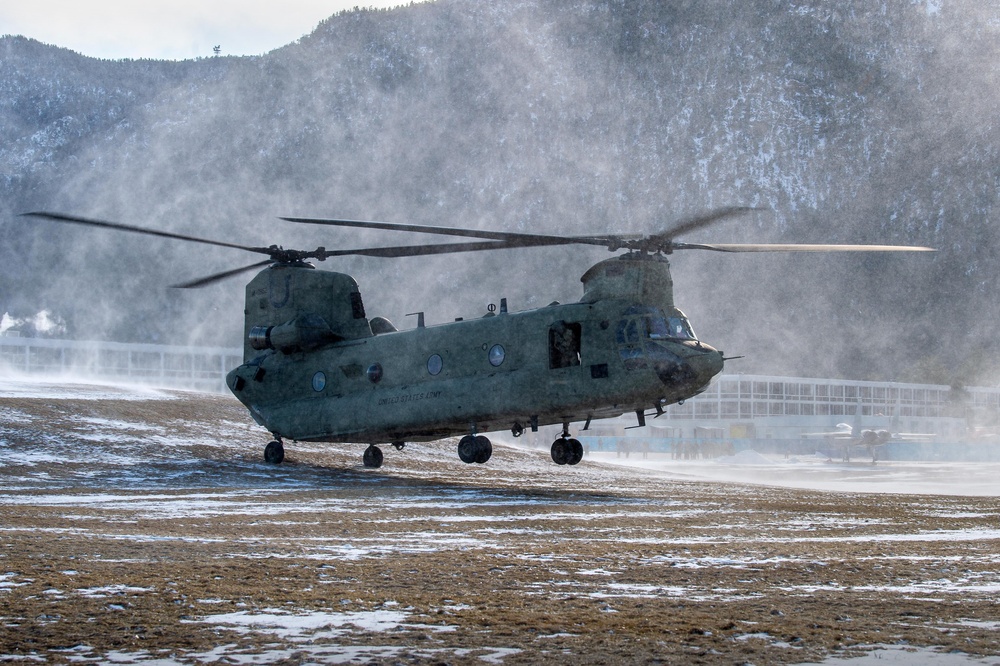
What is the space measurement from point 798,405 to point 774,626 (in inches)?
4424

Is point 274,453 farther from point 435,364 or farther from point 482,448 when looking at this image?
point 482,448

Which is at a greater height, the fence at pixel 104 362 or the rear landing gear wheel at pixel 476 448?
the fence at pixel 104 362

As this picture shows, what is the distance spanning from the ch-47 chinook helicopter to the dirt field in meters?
2.36

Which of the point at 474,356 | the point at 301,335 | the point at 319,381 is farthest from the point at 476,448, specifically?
the point at 301,335

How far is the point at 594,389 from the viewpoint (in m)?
22.2

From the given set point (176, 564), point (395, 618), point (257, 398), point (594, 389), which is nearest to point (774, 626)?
point (395, 618)

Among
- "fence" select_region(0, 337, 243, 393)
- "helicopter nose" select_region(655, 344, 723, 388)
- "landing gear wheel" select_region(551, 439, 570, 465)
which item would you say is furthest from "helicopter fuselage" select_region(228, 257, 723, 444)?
"fence" select_region(0, 337, 243, 393)

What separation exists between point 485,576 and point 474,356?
14445 mm

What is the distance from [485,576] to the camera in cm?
970

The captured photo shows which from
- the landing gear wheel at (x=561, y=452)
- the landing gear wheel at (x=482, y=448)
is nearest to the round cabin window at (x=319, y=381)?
the landing gear wheel at (x=482, y=448)

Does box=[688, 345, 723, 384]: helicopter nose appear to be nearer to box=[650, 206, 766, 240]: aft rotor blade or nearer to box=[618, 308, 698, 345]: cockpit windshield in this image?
box=[618, 308, 698, 345]: cockpit windshield

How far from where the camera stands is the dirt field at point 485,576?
683 centimetres

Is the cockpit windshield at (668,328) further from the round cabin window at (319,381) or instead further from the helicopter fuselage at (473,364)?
the round cabin window at (319,381)

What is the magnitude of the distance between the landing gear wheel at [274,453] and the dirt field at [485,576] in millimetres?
6345
